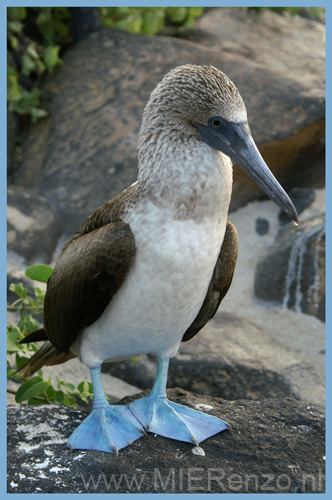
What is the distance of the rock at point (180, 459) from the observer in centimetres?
268

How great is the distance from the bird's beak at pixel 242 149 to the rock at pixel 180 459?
1.00 meters

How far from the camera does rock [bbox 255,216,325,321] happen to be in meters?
4.92

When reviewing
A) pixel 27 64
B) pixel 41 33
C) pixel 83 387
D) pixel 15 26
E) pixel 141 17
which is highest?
pixel 141 17

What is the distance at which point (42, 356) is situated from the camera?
3361 millimetres

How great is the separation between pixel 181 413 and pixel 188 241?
87 cm

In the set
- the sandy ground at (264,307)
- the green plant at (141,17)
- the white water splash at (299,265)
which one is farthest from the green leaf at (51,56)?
the white water splash at (299,265)

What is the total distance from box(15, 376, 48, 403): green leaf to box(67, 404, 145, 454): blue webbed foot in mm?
378

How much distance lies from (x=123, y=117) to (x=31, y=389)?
8.97 ft

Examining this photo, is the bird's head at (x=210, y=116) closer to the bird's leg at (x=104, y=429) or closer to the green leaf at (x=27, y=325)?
→ the bird's leg at (x=104, y=429)

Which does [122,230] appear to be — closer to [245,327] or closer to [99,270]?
[99,270]

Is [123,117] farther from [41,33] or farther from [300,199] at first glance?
[300,199]

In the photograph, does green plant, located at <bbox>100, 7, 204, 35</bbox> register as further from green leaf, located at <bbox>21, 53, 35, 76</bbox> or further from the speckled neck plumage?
the speckled neck plumage

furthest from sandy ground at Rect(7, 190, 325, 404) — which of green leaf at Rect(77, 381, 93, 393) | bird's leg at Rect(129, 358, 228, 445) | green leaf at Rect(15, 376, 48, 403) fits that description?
bird's leg at Rect(129, 358, 228, 445)

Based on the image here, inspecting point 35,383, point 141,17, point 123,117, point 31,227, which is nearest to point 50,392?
point 35,383
